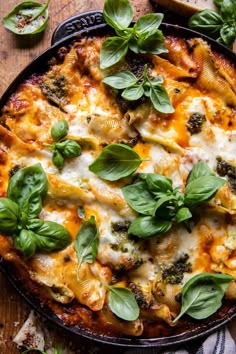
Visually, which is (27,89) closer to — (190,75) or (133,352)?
(190,75)

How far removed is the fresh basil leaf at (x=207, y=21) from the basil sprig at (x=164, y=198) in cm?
87

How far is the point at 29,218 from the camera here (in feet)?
10.4

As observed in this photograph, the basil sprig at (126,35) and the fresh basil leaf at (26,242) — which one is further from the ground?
the basil sprig at (126,35)

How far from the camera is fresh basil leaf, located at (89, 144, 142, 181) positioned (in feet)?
10.5

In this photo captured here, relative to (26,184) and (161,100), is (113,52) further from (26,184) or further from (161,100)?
(26,184)

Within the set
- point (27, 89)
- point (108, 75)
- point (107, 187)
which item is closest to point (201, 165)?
point (107, 187)

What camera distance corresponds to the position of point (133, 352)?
11.7 feet

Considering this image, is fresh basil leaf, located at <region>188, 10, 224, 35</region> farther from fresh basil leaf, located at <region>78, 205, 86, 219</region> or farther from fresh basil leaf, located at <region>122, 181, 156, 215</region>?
fresh basil leaf, located at <region>78, 205, 86, 219</region>

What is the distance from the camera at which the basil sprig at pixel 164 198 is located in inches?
122

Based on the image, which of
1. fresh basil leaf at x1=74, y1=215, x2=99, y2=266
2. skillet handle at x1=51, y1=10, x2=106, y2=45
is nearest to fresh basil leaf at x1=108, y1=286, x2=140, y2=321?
fresh basil leaf at x1=74, y1=215, x2=99, y2=266

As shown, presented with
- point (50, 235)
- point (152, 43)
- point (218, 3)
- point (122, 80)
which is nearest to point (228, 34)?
point (218, 3)

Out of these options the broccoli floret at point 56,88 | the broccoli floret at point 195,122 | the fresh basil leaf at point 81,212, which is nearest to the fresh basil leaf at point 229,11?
the broccoli floret at point 195,122

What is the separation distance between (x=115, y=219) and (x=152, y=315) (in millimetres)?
508

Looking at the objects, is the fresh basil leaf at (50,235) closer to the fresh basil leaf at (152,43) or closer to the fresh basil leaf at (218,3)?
the fresh basil leaf at (152,43)
